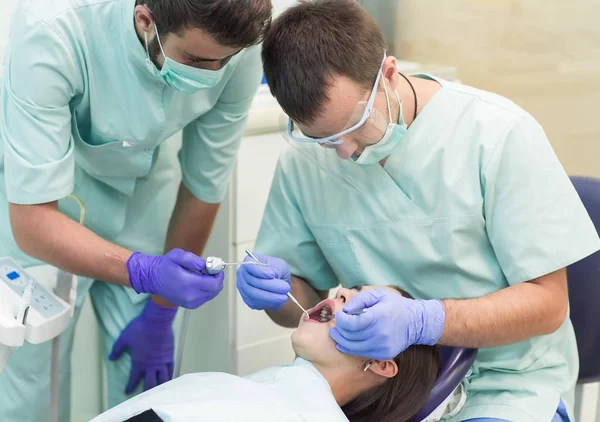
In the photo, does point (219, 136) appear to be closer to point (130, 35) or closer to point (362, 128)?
point (130, 35)

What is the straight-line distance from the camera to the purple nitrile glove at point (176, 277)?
5.30 feet

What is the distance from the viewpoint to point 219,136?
195 cm

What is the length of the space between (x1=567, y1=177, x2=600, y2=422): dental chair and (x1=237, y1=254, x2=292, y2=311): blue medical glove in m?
0.64

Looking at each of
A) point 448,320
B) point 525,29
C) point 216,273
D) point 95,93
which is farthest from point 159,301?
point 525,29

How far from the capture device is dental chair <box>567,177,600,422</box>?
1.69m

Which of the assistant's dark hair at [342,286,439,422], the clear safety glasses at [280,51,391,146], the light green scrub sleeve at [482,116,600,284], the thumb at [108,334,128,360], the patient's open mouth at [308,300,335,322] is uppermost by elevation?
the clear safety glasses at [280,51,391,146]

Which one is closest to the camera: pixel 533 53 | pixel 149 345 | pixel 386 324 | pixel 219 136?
pixel 386 324

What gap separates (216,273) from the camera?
1.66 m

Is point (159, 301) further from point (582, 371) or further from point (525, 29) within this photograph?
point (525, 29)

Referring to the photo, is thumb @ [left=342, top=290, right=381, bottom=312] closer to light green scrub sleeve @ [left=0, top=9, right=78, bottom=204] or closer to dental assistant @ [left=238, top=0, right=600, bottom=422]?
dental assistant @ [left=238, top=0, right=600, bottom=422]

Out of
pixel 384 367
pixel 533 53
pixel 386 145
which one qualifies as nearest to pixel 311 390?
pixel 384 367

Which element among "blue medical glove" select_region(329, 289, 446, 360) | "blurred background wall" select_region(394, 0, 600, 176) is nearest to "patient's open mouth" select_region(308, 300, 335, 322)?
"blue medical glove" select_region(329, 289, 446, 360)

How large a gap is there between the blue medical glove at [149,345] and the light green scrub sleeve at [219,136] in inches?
12.9

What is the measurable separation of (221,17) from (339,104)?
27 centimetres
